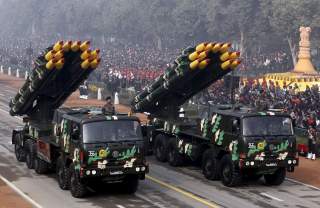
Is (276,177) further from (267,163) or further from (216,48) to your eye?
(216,48)

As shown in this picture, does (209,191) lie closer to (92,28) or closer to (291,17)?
(291,17)

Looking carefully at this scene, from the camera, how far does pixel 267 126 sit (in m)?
20.4

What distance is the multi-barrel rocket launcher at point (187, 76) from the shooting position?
22656 mm

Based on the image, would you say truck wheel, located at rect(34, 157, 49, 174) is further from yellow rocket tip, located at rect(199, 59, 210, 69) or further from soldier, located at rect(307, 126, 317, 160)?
soldier, located at rect(307, 126, 317, 160)

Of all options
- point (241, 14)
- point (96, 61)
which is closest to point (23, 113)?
point (96, 61)

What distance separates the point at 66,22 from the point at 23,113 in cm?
11936

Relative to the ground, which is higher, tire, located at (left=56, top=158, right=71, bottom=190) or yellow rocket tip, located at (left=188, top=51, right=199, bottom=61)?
yellow rocket tip, located at (left=188, top=51, right=199, bottom=61)

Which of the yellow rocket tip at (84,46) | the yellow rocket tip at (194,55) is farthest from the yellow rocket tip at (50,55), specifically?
the yellow rocket tip at (194,55)

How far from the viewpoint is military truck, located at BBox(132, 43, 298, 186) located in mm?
20219

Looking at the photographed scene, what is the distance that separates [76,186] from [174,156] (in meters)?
6.23

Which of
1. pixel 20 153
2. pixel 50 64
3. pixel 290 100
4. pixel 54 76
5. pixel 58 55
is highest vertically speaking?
pixel 58 55

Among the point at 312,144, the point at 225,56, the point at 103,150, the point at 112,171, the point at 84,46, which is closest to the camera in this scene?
the point at 103,150

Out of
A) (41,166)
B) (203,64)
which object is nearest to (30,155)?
(41,166)

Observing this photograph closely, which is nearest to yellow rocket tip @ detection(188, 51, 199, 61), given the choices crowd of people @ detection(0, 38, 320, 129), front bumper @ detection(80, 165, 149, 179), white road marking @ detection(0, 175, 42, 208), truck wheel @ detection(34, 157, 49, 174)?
front bumper @ detection(80, 165, 149, 179)
